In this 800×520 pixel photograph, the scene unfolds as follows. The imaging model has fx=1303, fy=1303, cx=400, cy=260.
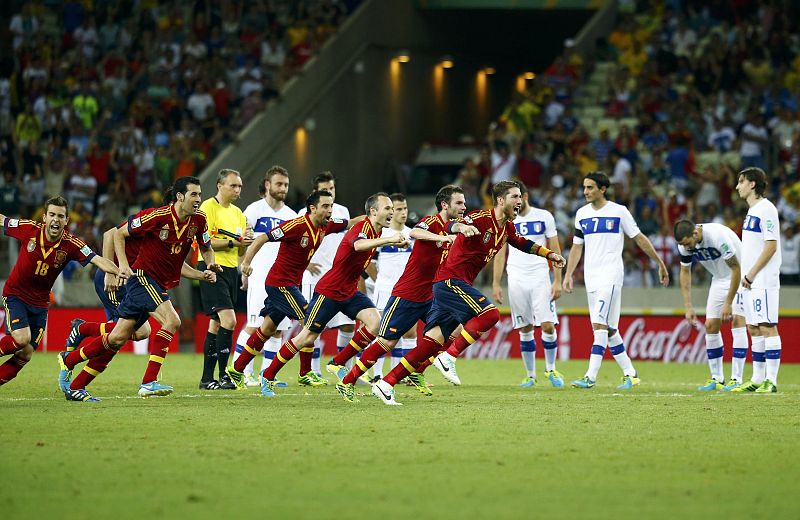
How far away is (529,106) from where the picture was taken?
30188 mm

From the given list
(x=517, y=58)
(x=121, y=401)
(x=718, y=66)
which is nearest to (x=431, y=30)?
(x=517, y=58)

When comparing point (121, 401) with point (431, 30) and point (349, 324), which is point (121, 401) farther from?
point (431, 30)

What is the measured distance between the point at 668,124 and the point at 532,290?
12.7 m

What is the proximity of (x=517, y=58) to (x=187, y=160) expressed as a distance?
13391 mm

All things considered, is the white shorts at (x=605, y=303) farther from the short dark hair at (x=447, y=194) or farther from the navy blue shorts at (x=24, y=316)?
the navy blue shorts at (x=24, y=316)

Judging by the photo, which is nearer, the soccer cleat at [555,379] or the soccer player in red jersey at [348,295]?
the soccer player in red jersey at [348,295]

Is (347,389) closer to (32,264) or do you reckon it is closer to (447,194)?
(447,194)

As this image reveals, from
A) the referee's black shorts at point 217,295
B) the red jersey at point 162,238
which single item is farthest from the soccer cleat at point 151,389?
the referee's black shorts at point 217,295

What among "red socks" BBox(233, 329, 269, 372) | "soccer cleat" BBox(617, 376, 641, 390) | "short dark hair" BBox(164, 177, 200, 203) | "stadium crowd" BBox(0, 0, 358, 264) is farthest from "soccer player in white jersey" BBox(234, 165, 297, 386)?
"stadium crowd" BBox(0, 0, 358, 264)

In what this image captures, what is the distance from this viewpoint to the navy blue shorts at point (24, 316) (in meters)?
12.7

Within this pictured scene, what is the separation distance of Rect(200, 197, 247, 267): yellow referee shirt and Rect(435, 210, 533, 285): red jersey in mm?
2728

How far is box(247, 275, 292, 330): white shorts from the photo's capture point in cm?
1552

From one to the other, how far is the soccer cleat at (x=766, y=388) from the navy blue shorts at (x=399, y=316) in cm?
422

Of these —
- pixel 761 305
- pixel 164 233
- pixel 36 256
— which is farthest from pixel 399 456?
pixel 761 305
